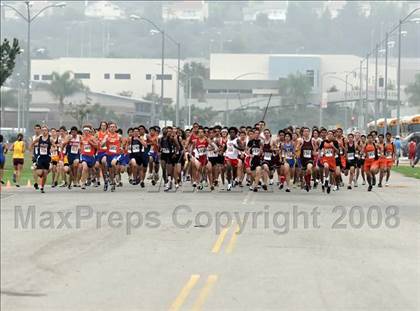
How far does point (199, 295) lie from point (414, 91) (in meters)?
158

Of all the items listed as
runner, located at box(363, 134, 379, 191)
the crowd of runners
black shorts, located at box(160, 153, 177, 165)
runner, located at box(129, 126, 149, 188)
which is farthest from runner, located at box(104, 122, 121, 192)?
runner, located at box(363, 134, 379, 191)

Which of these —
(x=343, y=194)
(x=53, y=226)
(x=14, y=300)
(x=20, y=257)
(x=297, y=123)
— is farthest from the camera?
(x=297, y=123)

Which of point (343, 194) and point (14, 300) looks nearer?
point (14, 300)

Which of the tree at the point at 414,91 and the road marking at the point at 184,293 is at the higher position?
the tree at the point at 414,91

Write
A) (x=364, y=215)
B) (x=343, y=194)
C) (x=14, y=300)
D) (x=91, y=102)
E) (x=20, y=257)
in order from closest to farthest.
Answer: (x=14, y=300) < (x=20, y=257) < (x=364, y=215) < (x=343, y=194) < (x=91, y=102)

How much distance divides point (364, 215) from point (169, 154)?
9.19m

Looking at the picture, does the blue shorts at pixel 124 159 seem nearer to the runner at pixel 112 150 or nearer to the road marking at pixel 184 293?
the runner at pixel 112 150

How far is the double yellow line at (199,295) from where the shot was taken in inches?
476

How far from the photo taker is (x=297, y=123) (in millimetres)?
165000

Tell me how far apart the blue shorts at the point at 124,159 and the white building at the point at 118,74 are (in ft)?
455

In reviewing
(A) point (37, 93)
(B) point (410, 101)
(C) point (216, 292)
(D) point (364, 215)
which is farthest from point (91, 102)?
(C) point (216, 292)

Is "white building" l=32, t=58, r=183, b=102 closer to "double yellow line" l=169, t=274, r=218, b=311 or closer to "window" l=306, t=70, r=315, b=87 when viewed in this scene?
"window" l=306, t=70, r=315, b=87

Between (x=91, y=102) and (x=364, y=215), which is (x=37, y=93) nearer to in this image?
(x=91, y=102)

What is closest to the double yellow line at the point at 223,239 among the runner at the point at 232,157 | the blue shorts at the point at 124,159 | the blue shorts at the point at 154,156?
the runner at the point at 232,157
